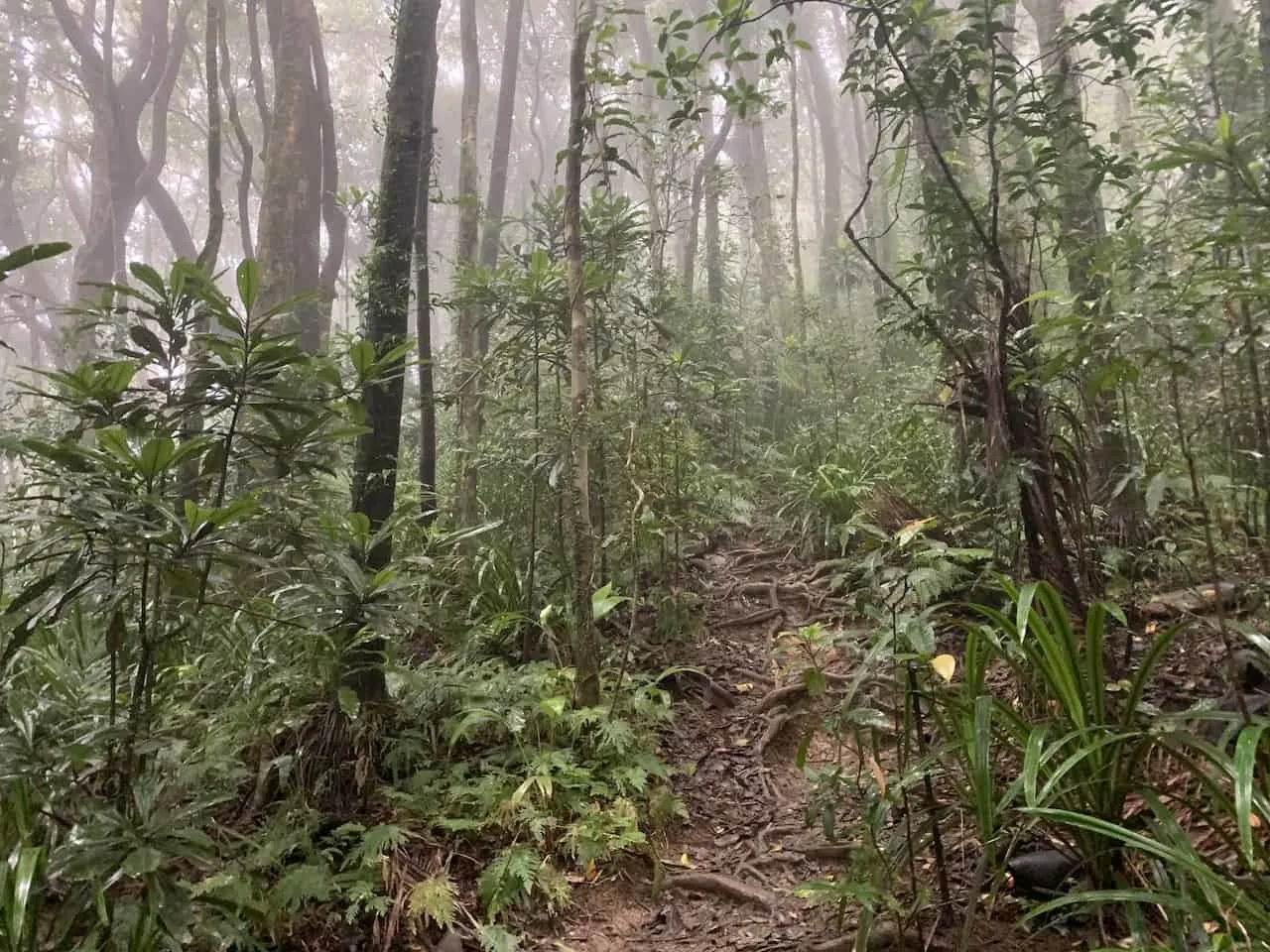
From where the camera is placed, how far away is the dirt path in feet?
9.41

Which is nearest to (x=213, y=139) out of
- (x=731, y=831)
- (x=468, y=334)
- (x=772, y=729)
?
(x=468, y=334)

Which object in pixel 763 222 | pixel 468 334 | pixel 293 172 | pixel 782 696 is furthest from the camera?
pixel 763 222

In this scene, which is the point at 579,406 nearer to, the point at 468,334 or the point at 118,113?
the point at 468,334

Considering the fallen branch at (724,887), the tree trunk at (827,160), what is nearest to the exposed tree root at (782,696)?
the fallen branch at (724,887)

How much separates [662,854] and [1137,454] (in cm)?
334

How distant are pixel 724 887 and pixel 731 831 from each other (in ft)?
1.47

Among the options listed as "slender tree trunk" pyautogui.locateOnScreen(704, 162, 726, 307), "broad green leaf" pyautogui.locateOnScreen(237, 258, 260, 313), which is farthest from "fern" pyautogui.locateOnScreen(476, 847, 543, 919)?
"slender tree trunk" pyautogui.locateOnScreen(704, 162, 726, 307)

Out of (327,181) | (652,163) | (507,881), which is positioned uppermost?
(327,181)

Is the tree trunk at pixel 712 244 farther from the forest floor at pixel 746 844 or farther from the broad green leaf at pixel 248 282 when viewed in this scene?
the broad green leaf at pixel 248 282

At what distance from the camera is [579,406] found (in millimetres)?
3992

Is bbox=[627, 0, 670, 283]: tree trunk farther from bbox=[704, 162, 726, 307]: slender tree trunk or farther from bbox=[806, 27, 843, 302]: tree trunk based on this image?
bbox=[806, 27, 843, 302]: tree trunk

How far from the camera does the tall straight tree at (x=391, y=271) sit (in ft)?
12.3

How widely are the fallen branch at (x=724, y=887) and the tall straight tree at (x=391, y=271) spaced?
1.49 metres

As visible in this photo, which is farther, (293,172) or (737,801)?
(293,172)
